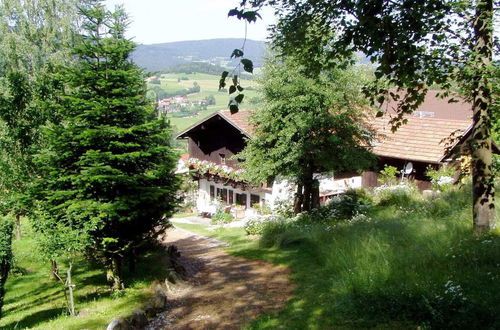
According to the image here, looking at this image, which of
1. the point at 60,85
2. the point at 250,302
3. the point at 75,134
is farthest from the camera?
the point at 60,85

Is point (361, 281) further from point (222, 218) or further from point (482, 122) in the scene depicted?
point (222, 218)

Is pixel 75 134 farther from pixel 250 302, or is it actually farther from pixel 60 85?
pixel 250 302

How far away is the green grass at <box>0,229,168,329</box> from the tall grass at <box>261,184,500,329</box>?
4270mm

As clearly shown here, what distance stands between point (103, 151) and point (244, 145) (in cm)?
1798

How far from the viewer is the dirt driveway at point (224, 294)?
7984mm

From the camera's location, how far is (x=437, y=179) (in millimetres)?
18797

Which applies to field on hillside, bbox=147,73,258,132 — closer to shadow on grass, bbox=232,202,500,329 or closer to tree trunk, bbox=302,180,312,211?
tree trunk, bbox=302,180,312,211

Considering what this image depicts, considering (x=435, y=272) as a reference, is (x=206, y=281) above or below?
below

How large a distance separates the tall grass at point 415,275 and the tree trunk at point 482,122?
20.5 inches

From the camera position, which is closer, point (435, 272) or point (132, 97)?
point (435, 272)

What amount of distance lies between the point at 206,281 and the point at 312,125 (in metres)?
7.55

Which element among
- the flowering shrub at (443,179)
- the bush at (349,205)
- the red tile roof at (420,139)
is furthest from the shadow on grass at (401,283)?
the red tile roof at (420,139)

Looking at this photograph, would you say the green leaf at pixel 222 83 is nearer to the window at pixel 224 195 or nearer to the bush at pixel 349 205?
the bush at pixel 349 205

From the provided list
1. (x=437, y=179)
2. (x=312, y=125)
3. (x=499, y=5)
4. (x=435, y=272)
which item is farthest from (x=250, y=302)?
(x=437, y=179)
